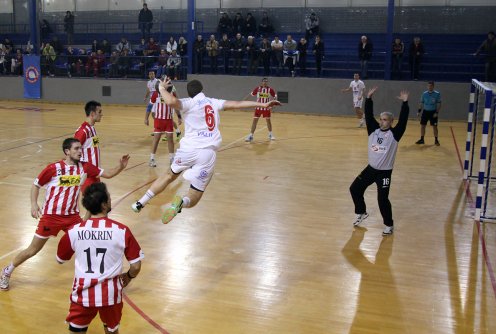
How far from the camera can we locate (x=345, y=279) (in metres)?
6.71

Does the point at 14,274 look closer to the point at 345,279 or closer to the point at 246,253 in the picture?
the point at 246,253

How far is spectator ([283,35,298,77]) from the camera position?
2434 cm

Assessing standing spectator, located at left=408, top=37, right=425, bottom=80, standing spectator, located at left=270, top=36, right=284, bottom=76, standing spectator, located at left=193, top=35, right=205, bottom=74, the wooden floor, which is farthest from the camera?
standing spectator, located at left=193, top=35, right=205, bottom=74

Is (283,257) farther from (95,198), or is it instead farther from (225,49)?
(225,49)

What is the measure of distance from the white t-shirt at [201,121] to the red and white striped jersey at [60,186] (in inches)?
69.0

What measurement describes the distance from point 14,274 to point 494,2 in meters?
24.5

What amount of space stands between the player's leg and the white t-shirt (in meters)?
2.49

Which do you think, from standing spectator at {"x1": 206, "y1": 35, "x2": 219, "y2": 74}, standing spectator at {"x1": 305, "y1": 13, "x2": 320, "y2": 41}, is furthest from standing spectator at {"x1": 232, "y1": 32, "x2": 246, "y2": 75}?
standing spectator at {"x1": 305, "y1": 13, "x2": 320, "y2": 41}

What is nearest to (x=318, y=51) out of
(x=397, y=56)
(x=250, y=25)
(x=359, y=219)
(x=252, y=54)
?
(x=252, y=54)

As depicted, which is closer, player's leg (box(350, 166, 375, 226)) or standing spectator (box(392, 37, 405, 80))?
player's leg (box(350, 166, 375, 226))

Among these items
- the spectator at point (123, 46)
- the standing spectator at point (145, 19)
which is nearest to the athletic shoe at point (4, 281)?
the spectator at point (123, 46)

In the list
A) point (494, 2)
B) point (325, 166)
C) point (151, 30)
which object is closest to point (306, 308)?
point (325, 166)

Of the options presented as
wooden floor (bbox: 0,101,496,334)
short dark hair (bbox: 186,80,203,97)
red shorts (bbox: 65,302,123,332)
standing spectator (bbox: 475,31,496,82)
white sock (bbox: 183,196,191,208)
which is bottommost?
wooden floor (bbox: 0,101,496,334)

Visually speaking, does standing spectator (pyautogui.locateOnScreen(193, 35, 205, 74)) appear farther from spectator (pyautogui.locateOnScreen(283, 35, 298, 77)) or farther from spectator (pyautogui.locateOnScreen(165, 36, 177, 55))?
spectator (pyautogui.locateOnScreen(283, 35, 298, 77))
